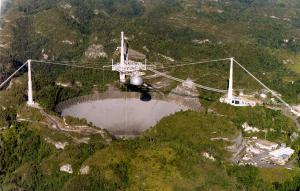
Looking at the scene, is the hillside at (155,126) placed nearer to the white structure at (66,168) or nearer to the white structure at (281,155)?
the white structure at (66,168)

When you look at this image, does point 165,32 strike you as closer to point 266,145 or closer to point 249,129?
point 249,129

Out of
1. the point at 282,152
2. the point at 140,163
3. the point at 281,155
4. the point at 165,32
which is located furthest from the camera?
the point at 165,32

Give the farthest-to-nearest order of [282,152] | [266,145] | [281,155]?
[266,145] → [282,152] → [281,155]

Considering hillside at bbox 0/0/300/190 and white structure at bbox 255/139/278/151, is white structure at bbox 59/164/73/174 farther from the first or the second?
white structure at bbox 255/139/278/151

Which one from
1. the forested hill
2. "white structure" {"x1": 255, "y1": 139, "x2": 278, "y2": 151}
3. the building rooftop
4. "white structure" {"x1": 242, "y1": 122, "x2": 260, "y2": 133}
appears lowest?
the building rooftop

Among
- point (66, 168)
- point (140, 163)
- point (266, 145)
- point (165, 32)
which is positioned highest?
point (165, 32)

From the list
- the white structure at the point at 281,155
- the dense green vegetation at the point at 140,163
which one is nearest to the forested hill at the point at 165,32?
the white structure at the point at 281,155

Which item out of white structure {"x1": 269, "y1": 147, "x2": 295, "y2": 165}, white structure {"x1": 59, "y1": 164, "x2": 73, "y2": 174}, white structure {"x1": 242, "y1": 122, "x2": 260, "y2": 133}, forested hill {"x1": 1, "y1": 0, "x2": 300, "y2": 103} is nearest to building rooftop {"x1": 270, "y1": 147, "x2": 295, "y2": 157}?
white structure {"x1": 269, "y1": 147, "x2": 295, "y2": 165}

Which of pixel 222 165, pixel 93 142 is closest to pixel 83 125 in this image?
pixel 93 142

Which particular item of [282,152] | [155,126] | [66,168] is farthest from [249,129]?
[66,168]
